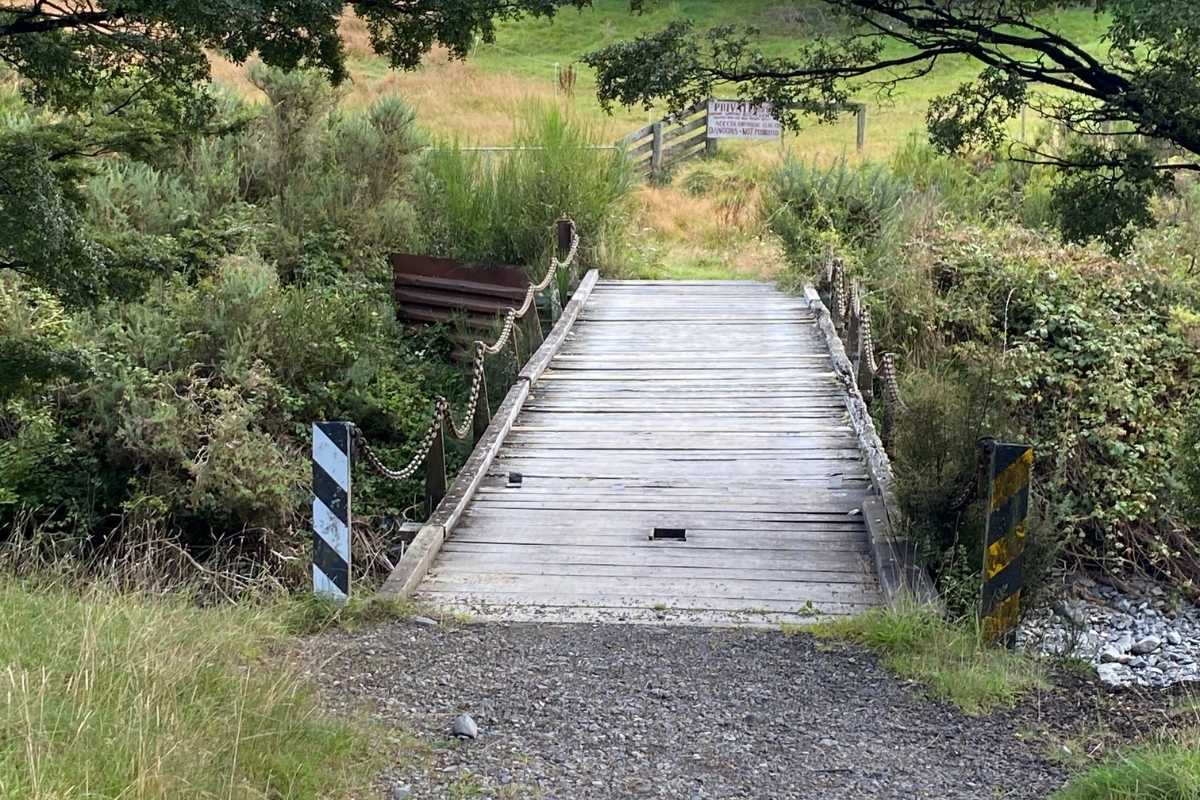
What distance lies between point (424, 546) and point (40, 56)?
337 cm

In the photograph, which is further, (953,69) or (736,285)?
(953,69)

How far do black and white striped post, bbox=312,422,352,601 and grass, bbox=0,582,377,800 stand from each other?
1.09m

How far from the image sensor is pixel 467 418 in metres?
8.28

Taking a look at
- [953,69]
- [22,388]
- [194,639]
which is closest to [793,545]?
[194,639]

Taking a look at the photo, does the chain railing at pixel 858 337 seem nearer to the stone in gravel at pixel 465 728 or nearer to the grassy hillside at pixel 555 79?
the stone in gravel at pixel 465 728

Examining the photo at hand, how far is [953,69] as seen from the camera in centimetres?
4003

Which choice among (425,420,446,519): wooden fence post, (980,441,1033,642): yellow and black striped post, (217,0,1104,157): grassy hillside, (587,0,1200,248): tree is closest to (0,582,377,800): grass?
(980,441,1033,642): yellow and black striped post

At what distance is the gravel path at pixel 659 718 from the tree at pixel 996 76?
11.2 feet

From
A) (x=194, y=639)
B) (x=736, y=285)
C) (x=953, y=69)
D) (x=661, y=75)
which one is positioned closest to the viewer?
(x=194, y=639)

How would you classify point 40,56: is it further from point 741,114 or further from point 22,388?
point 741,114

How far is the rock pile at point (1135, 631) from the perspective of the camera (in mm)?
7836

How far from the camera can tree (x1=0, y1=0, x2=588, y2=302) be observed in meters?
5.21

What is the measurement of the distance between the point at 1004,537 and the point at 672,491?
3.18m

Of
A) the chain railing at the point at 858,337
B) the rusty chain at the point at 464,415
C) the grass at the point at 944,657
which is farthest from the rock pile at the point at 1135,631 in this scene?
the rusty chain at the point at 464,415
